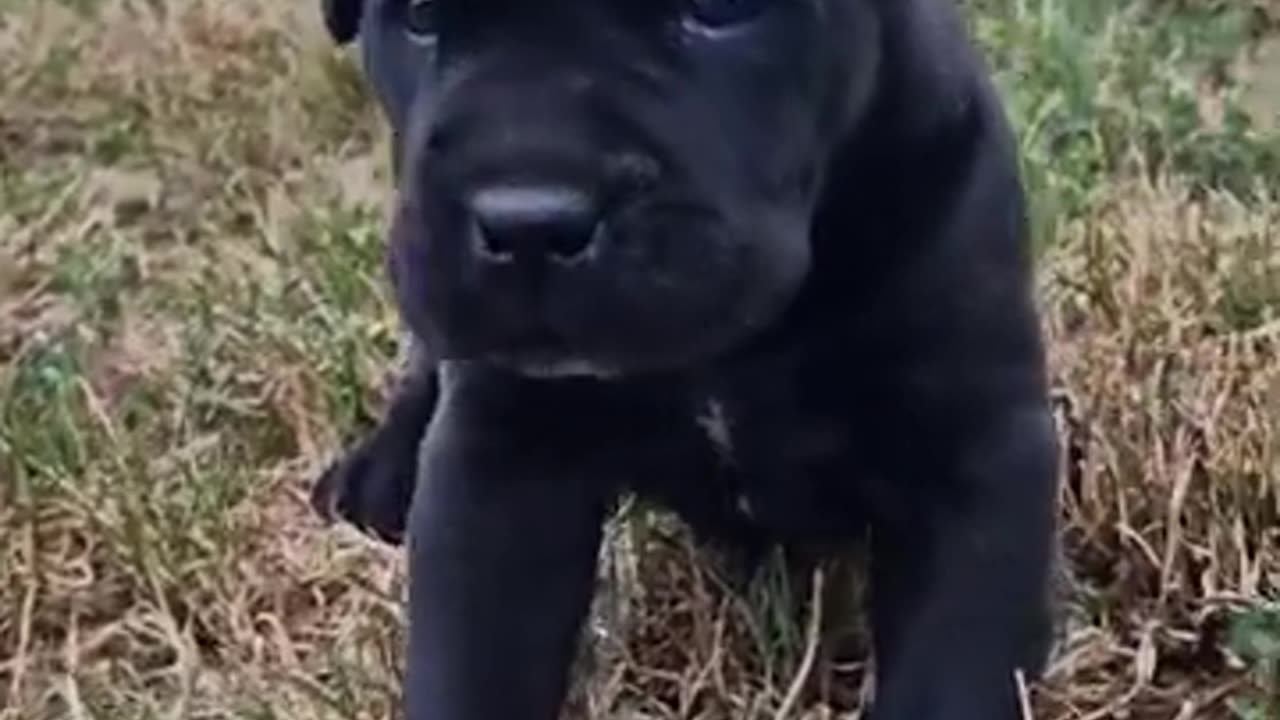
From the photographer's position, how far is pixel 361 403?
327cm

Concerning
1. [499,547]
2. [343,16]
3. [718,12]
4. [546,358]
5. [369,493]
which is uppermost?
[718,12]

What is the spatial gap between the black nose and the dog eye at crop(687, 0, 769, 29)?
15cm

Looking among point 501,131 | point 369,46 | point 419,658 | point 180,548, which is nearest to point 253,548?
point 180,548

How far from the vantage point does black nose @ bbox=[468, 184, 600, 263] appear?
2090 mm

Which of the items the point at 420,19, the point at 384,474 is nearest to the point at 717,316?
the point at 420,19

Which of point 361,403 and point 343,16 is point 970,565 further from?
point 361,403

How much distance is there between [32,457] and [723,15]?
3.90ft

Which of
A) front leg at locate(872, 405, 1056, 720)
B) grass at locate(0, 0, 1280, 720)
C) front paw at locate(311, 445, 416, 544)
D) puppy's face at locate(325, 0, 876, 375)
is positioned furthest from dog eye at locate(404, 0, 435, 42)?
front paw at locate(311, 445, 416, 544)

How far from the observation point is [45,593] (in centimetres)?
304

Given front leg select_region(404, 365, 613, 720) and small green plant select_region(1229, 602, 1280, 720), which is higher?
front leg select_region(404, 365, 613, 720)

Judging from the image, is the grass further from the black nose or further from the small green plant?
the black nose

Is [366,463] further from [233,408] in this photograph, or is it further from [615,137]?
[615,137]

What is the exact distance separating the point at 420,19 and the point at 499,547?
0.46 m

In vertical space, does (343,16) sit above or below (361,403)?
above
